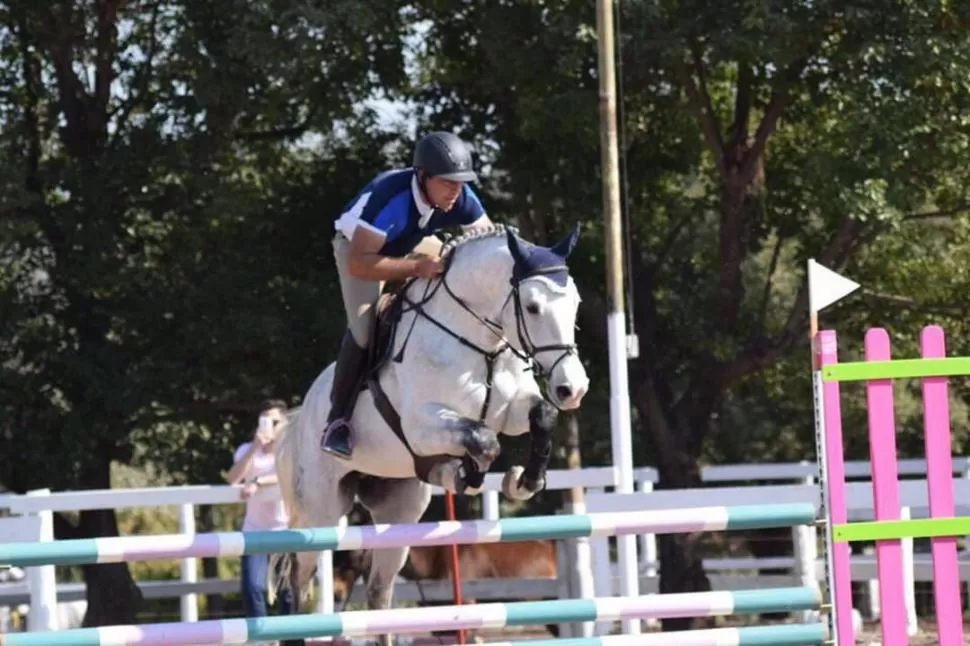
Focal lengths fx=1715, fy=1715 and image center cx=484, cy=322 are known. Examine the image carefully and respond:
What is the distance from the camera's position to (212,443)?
1753 cm

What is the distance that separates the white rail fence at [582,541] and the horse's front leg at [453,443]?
2260 mm

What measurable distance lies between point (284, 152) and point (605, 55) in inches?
243

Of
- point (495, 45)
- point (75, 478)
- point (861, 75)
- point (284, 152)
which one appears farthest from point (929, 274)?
point (75, 478)

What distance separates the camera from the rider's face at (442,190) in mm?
7098

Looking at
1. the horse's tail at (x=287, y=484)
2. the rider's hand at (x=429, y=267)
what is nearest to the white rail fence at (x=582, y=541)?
the horse's tail at (x=287, y=484)

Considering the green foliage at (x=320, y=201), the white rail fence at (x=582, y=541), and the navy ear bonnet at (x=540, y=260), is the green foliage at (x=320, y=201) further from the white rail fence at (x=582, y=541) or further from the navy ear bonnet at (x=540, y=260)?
the navy ear bonnet at (x=540, y=260)

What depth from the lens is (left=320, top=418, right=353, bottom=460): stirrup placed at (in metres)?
7.45

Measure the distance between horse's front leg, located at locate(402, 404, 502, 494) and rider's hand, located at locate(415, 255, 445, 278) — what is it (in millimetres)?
574

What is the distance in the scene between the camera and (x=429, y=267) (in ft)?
23.4

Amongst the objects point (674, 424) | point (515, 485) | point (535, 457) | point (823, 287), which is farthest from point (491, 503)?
point (674, 424)

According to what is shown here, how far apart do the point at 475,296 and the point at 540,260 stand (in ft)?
1.59

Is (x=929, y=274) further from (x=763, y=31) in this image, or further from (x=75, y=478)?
(x=75, y=478)

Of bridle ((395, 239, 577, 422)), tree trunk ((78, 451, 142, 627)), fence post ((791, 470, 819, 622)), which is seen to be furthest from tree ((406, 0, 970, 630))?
bridle ((395, 239, 577, 422))

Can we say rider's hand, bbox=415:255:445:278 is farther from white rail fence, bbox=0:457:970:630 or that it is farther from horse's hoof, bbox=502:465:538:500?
white rail fence, bbox=0:457:970:630
